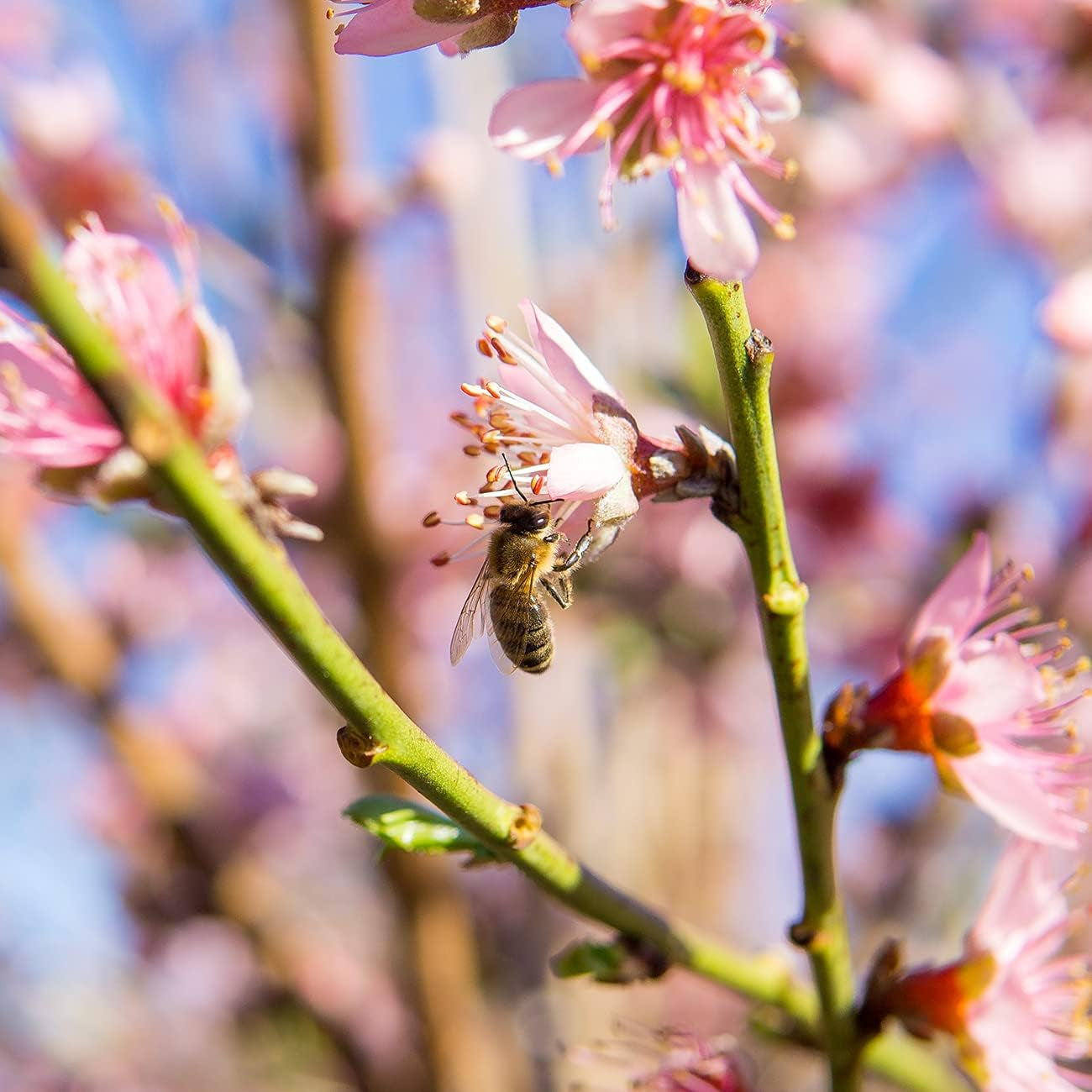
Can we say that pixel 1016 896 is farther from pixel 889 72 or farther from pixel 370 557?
pixel 889 72

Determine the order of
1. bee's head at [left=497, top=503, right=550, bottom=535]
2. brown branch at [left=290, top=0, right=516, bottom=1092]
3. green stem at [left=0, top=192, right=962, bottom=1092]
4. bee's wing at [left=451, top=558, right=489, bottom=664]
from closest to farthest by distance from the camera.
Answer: green stem at [left=0, top=192, right=962, bottom=1092]
bee's head at [left=497, top=503, right=550, bottom=535]
bee's wing at [left=451, top=558, right=489, bottom=664]
brown branch at [left=290, top=0, right=516, bottom=1092]

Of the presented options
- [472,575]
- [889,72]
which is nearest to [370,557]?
[472,575]

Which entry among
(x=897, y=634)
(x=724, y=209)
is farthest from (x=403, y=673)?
(x=724, y=209)

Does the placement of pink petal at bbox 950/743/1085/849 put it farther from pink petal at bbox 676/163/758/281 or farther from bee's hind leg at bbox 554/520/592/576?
pink petal at bbox 676/163/758/281

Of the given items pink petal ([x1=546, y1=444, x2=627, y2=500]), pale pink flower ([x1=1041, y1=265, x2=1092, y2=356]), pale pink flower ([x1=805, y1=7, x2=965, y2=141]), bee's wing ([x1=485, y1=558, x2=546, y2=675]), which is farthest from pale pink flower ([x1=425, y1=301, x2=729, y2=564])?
pale pink flower ([x1=805, y1=7, x2=965, y2=141])

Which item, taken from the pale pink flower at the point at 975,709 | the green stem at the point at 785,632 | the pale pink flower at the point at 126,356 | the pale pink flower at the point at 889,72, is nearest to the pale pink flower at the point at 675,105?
the green stem at the point at 785,632

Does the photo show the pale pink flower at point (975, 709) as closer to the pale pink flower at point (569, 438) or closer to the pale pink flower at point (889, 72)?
the pale pink flower at point (569, 438)

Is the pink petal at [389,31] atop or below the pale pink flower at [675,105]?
atop
